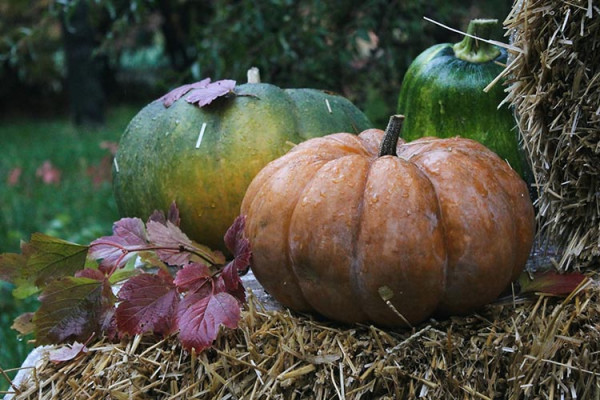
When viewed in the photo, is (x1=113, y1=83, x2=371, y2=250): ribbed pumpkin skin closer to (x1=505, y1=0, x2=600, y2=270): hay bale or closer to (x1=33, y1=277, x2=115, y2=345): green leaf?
(x1=33, y1=277, x2=115, y2=345): green leaf

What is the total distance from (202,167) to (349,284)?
806 mm

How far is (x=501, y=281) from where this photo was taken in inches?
57.5

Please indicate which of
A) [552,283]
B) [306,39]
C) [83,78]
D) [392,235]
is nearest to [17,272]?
[392,235]

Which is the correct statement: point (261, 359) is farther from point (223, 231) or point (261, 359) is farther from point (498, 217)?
point (223, 231)

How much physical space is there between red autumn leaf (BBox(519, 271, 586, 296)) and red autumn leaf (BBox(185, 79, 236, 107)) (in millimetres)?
1065

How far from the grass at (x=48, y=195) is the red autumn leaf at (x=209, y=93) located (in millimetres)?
868

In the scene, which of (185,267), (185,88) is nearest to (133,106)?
(185,88)

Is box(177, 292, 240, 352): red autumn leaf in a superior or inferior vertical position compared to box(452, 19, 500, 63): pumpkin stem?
inferior

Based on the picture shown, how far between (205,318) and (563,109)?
96 cm

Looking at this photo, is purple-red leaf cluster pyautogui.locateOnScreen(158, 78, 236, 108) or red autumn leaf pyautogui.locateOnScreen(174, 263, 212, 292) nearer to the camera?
red autumn leaf pyautogui.locateOnScreen(174, 263, 212, 292)

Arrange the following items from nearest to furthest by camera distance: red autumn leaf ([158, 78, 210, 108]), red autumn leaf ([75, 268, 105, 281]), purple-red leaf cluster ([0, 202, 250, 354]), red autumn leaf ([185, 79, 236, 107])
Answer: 1. purple-red leaf cluster ([0, 202, 250, 354])
2. red autumn leaf ([75, 268, 105, 281])
3. red autumn leaf ([185, 79, 236, 107])
4. red autumn leaf ([158, 78, 210, 108])

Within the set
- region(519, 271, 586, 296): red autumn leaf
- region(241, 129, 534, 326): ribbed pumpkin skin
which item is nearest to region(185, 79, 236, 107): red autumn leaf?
region(241, 129, 534, 326): ribbed pumpkin skin

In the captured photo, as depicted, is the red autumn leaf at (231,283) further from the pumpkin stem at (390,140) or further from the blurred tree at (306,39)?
the blurred tree at (306,39)

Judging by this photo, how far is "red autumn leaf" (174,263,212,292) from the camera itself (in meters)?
1.51
